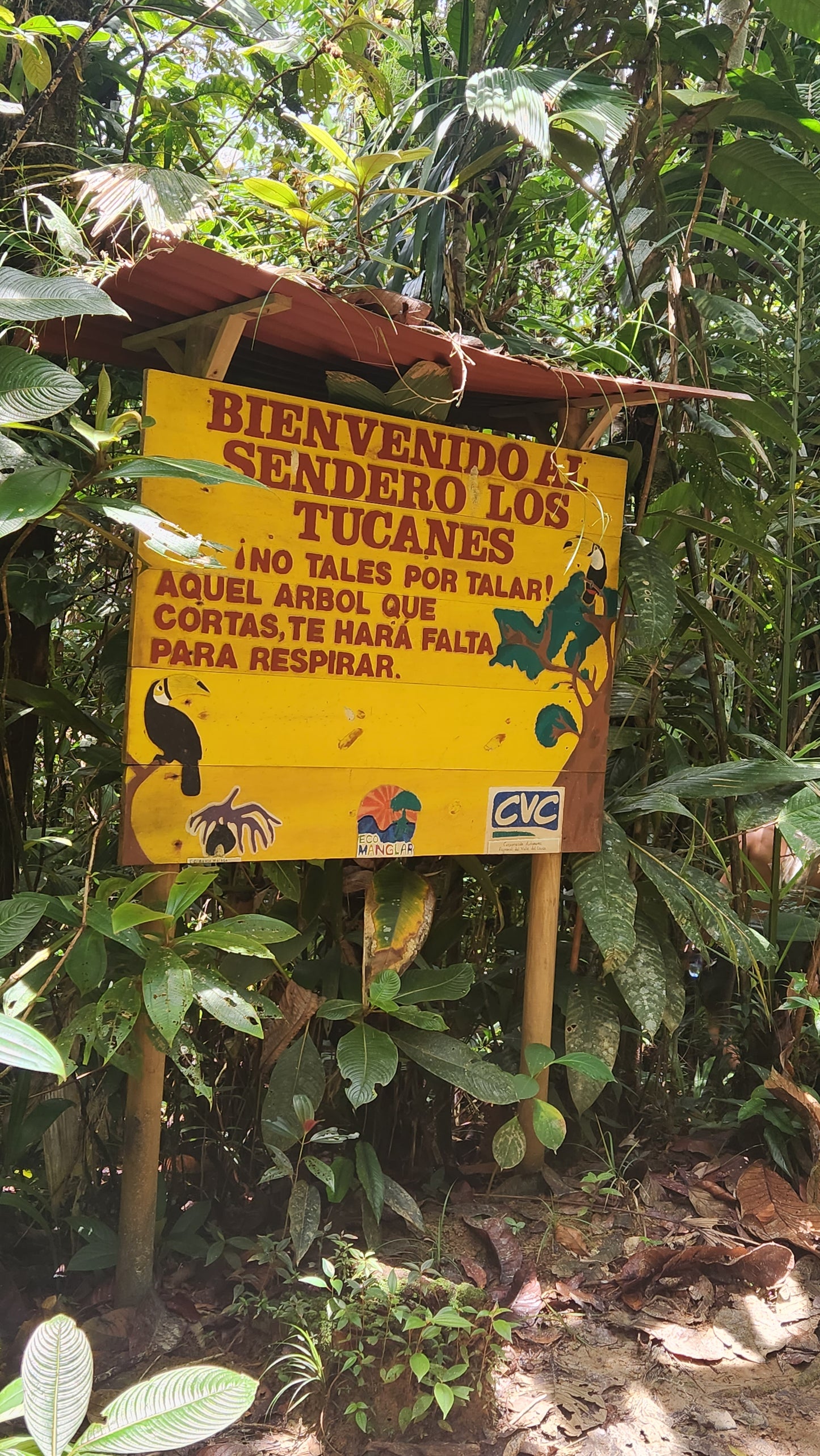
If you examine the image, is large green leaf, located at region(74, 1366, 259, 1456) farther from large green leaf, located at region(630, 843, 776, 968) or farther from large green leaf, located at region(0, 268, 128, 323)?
large green leaf, located at region(630, 843, 776, 968)

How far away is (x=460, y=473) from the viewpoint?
2.10 m

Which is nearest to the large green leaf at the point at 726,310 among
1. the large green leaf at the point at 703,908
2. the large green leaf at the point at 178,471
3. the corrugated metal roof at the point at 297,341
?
the corrugated metal roof at the point at 297,341

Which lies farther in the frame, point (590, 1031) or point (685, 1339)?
point (590, 1031)

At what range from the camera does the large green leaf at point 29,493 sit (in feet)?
4.25

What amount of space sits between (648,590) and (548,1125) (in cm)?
118

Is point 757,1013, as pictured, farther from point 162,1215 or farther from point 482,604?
point 162,1215

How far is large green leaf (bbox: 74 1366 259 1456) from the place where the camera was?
0.72 meters

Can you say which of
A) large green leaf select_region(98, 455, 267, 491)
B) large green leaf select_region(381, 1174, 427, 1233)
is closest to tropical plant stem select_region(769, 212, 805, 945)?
large green leaf select_region(381, 1174, 427, 1233)

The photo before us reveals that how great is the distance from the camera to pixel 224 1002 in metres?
1.64

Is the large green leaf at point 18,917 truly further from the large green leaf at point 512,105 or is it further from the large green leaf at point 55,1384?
the large green leaf at point 512,105

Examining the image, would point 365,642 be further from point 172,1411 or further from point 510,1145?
point 172,1411

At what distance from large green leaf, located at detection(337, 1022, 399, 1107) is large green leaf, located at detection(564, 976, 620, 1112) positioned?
1.69 feet

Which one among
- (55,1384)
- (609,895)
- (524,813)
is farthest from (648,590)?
(55,1384)

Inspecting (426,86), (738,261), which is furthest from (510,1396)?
(738,261)
